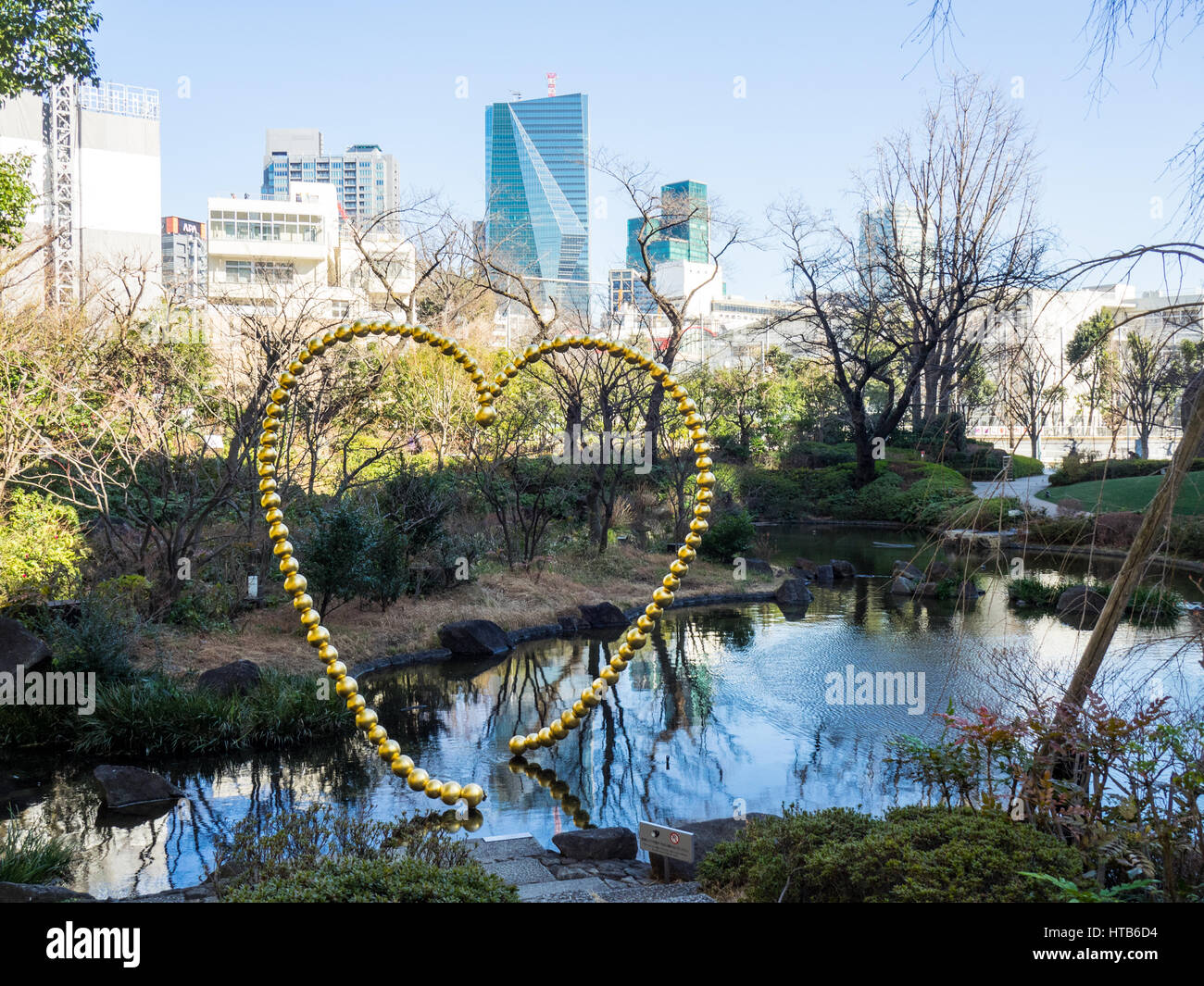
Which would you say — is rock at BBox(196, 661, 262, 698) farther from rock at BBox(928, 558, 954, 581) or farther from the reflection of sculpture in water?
rock at BBox(928, 558, 954, 581)

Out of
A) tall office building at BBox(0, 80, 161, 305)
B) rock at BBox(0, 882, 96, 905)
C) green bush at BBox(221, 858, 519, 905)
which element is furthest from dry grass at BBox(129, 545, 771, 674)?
tall office building at BBox(0, 80, 161, 305)

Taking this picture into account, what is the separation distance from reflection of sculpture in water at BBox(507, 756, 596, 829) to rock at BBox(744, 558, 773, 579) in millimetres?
10914

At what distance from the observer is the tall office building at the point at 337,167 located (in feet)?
552

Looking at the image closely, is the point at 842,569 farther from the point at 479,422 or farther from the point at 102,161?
the point at 102,161

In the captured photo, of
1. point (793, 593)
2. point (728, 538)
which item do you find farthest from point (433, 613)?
point (728, 538)

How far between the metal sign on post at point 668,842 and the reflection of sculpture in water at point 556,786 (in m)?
1.55

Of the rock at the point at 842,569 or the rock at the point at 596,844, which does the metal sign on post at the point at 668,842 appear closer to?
the rock at the point at 596,844

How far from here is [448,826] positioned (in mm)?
6695

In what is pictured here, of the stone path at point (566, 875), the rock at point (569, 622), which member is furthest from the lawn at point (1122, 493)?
the stone path at point (566, 875)

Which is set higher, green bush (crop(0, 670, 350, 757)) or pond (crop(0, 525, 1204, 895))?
green bush (crop(0, 670, 350, 757))

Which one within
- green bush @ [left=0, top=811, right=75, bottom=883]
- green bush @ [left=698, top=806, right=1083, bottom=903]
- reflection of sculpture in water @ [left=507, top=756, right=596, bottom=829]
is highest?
green bush @ [left=698, top=806, right=1083, bottom=903]

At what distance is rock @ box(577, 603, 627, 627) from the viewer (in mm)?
14539
